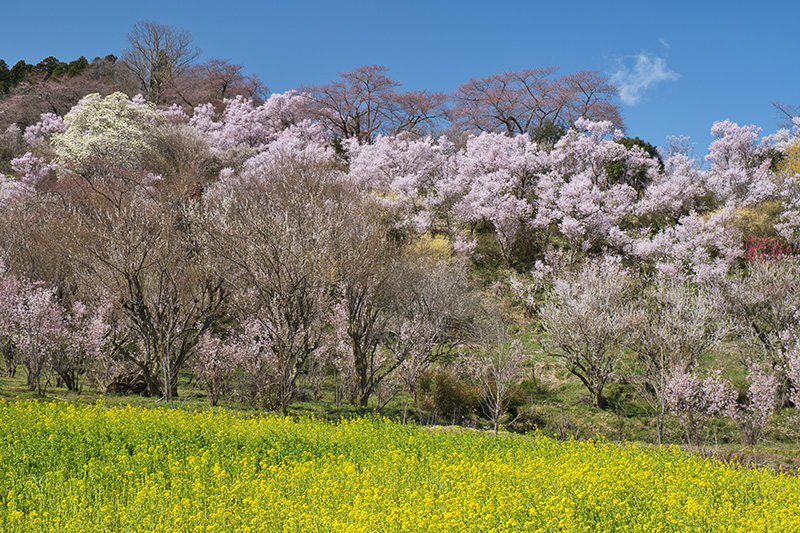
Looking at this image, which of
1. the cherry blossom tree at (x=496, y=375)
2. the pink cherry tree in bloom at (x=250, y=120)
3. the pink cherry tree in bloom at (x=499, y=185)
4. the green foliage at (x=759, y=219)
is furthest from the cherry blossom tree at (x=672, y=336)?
the pink cherry tree in bloom at (x=250, y=120)

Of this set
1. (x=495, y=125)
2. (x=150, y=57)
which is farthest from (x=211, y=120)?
(x=495, y=125)

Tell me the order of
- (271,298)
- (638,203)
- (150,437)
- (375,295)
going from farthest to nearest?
1. (638,203)
2. (375,295)
3. (271,298)
4. (150,437)

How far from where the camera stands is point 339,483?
7.86 meters

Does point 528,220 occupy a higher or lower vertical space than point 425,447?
higher

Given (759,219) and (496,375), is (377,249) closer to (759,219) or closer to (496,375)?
(496,375)

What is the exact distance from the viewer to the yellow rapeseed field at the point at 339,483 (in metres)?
6.45

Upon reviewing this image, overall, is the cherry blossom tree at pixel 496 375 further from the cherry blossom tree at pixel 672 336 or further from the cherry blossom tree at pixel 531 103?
the cherry blossom tree at pixel 531 103

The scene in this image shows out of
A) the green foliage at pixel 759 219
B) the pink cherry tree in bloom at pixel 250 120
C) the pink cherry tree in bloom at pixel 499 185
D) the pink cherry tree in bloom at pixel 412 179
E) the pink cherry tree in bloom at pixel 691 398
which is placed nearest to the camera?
the pink cherry tree in bloom at pixel 691 398

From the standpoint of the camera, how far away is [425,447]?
10.6 metres

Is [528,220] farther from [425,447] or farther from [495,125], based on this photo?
[425,447]

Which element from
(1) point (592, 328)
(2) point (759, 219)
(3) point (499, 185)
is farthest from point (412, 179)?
(2) point (759, 219)

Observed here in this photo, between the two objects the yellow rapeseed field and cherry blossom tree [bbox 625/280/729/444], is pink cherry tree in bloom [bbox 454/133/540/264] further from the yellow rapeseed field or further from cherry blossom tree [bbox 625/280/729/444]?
the yellow rapeseed field

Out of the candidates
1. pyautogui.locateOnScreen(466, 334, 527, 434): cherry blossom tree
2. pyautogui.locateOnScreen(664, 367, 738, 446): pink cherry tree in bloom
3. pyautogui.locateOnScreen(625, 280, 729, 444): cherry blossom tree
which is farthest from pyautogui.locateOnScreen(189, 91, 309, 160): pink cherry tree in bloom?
pyautogui.locateOnScreen(664, 367, 738, 446): pink cherry tree in bloom

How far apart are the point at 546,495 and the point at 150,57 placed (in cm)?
6994
